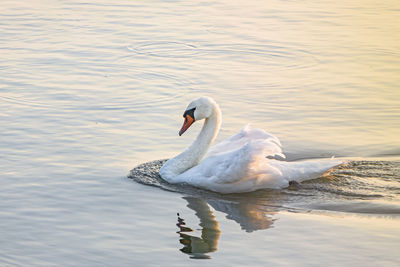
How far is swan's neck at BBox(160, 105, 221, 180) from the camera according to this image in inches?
457

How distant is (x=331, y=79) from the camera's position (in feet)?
53.8

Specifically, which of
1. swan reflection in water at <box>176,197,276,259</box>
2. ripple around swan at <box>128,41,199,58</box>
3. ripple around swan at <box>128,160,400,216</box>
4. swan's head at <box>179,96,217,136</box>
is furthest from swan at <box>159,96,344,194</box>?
ripple around swan at <box>128,41,199,58</box>

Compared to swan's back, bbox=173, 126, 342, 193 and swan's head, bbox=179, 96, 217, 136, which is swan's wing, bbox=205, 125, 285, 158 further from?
swan's head, bbox=179, 96, 217, 136

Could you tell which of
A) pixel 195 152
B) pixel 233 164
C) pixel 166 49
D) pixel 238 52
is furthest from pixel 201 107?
pixel 166 49

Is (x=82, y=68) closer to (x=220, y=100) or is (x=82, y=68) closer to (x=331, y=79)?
(x=220, y=100)

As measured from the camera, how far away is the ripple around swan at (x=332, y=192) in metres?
10.4

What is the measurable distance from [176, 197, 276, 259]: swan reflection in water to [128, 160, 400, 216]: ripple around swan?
0.14 metres

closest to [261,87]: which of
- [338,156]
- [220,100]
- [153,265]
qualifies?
[220,100]

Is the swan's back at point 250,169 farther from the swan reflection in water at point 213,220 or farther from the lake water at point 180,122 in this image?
the swan reflection in water at point 213,220

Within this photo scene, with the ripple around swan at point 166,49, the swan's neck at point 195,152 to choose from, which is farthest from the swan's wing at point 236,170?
the ripple around swan at point 166,49

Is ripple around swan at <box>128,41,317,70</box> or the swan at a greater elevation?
ripple around swan at <box>128,41,317,70</box>

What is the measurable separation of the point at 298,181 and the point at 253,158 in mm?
959

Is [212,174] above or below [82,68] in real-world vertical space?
below

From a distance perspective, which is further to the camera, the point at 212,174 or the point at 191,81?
the point at 191,81
